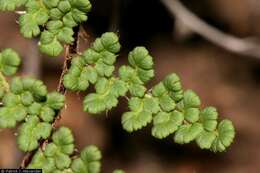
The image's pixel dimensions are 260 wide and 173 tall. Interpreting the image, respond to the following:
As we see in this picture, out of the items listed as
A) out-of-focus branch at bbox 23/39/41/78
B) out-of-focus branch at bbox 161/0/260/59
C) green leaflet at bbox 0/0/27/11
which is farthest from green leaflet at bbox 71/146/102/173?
out-of-focus branch at bbox 161/0/260/59

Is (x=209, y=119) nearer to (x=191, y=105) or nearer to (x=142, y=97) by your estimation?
(x=191, y=105)

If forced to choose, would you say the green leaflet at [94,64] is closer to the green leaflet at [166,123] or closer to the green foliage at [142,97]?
the green foliage at [142,97]

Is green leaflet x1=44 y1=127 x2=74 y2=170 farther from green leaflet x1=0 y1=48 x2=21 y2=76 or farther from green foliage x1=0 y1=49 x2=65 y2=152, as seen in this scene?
green leaflet x1=0 y1=48 x2=21 y2=76

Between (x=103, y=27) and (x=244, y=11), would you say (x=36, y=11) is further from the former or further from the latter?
(x=244, y=11)

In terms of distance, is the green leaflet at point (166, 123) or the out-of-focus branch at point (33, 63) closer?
the green leaflet at point (166, 123)

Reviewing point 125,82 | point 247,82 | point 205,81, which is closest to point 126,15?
point 205,81

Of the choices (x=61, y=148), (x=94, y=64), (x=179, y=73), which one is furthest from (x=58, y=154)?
(x=179, y=73)

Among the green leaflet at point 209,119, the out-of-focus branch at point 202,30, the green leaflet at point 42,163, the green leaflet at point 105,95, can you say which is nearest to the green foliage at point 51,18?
the green leaflet at point 105,95
